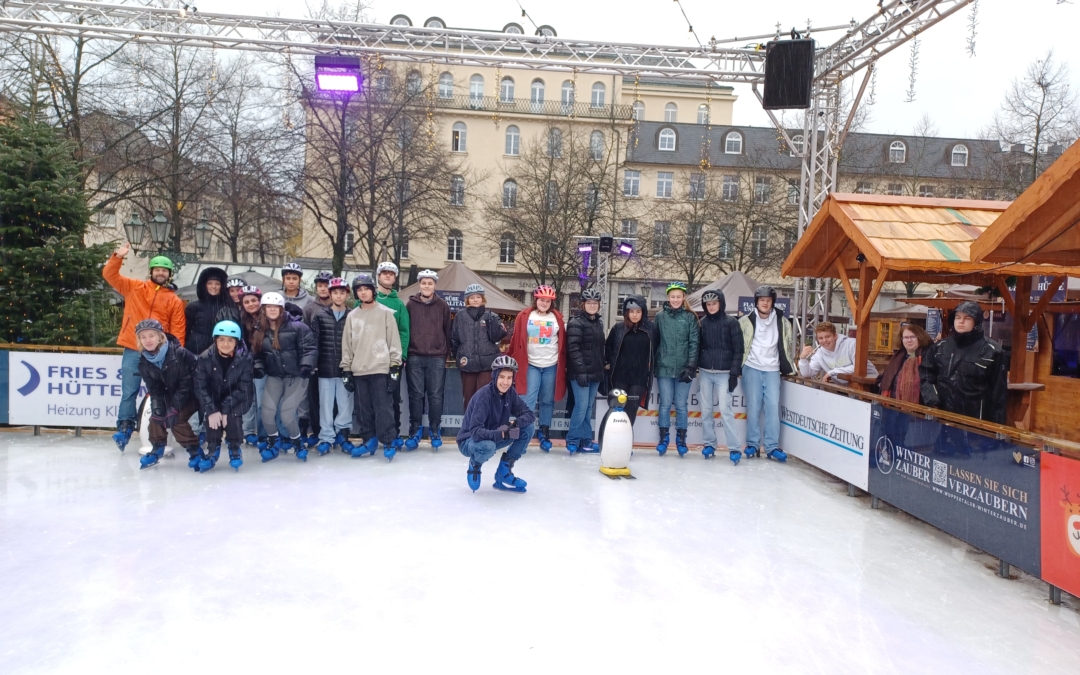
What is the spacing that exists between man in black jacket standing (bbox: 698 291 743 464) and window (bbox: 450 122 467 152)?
32.9m

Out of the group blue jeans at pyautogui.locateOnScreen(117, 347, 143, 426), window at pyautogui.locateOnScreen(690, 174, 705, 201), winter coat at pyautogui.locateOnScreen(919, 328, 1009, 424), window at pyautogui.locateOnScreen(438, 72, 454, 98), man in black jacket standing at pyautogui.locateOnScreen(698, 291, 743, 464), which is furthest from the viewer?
window at pyautogui.locateOnScreen(438, 72, 454, 98)

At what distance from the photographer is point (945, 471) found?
198 inches

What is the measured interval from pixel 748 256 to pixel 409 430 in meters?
22.1

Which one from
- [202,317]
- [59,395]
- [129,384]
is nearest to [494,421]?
[202,317]

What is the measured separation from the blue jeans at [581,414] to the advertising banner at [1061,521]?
4.15 metres

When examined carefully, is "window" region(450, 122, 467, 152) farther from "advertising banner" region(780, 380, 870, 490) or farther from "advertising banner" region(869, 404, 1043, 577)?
"advertising banner" region(869, 404, 1043, 577)

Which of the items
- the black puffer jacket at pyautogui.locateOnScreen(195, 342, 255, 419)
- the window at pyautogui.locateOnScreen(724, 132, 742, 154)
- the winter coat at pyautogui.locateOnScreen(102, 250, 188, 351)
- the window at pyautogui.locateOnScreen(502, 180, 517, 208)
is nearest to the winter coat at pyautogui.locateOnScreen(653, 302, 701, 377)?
the black puffer jacket at pyautogui.locateOnScreen(195, 342, 255, 419)

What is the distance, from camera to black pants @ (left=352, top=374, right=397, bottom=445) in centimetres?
690

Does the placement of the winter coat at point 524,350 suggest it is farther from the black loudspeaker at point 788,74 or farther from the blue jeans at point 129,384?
the black loudspeaker at point 788,74

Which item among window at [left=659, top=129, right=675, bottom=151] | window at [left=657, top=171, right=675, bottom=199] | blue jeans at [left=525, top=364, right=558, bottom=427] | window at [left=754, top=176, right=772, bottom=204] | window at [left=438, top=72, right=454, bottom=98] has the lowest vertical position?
blue jeans at [left=525, top=364, right=558, bottom=427]

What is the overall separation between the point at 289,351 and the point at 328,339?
1.28 feet

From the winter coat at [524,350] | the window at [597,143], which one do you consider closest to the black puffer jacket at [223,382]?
the winter coat at [524,350]

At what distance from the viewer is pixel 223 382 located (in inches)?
245

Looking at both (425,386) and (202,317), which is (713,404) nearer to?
(425,386)
